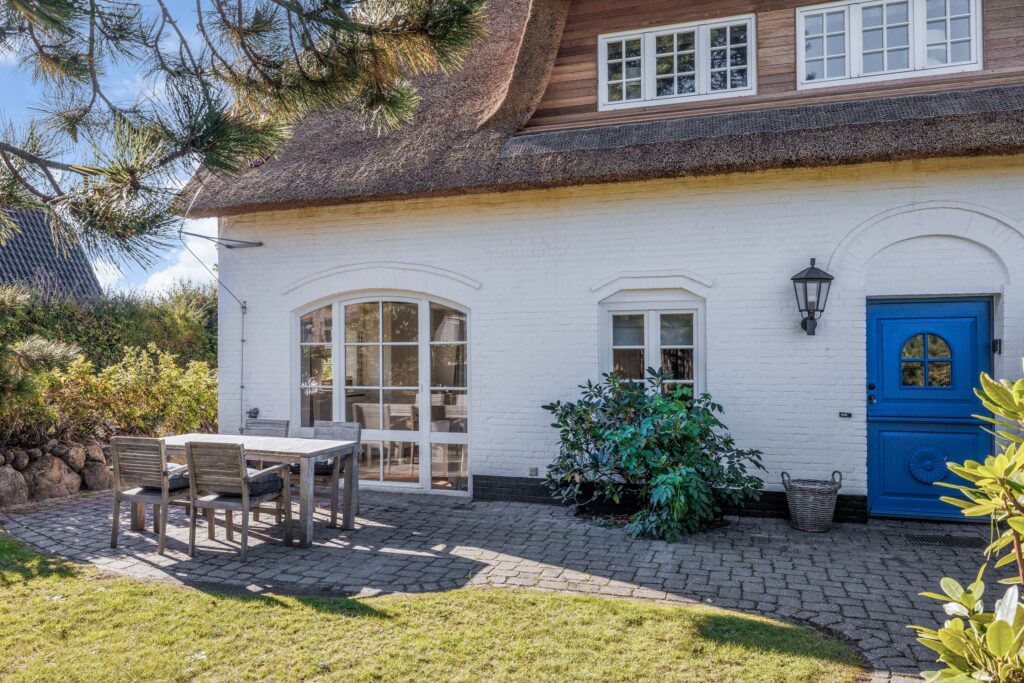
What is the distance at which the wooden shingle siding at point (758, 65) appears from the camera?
616 centimetres

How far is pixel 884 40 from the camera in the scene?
6.52m

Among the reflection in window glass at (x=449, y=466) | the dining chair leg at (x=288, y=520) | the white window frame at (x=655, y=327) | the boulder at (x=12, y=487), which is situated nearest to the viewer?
the dining chair leg at (x=288, y=520)

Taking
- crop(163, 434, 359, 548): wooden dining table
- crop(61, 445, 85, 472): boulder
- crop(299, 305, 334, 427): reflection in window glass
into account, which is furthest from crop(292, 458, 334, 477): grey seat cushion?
crop(61, 445, 85, 472): boulder

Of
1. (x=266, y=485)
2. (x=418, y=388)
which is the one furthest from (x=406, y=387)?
(x=266, y=485)

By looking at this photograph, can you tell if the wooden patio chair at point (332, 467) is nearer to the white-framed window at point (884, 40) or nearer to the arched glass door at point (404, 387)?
the arched glass door at point (404, 387)

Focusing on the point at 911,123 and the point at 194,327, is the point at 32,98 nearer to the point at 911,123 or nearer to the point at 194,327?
the point at 911,123

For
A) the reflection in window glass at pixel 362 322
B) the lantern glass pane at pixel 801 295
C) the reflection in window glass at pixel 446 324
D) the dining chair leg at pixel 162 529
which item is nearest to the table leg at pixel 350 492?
the dining chair leg at pixel 162 529

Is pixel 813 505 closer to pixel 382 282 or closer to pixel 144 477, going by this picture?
pixel 382 282

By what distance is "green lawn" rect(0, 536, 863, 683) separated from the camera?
3.46 m

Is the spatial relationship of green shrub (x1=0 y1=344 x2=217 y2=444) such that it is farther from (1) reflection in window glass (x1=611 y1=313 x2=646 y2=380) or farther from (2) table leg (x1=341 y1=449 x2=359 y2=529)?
(1) reflection in window glass (x1=611 y1=313 x2=646 y2=380)

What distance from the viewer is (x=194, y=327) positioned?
13.5 m

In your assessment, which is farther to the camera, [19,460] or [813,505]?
[19,460]

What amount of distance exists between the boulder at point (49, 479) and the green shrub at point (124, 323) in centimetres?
159

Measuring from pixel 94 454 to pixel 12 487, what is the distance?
1.15 meters
